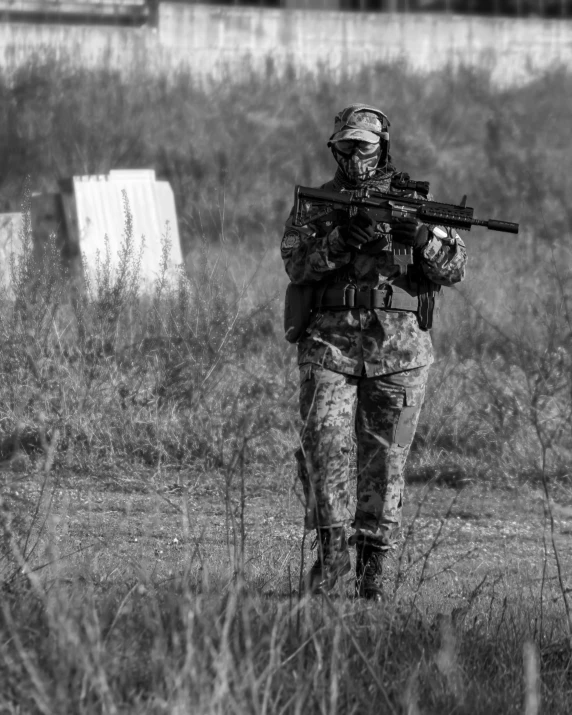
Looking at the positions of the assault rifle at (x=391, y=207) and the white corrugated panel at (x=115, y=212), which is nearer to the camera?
the assault rifle at (x=391, y=207)

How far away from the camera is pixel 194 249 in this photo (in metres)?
11.5

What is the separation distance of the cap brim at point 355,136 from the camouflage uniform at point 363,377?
332 mm

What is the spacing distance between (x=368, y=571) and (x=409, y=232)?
125cm

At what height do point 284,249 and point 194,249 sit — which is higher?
point 284,249

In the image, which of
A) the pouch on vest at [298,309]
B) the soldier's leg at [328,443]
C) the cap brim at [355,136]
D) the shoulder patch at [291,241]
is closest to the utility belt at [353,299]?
the pouch on vest at [298,309]

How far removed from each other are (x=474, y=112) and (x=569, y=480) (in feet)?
39.9

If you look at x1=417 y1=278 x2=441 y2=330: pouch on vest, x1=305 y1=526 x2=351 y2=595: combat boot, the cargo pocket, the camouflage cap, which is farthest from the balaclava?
x1=305 y1=526 x2=351 y2=595: combat boot

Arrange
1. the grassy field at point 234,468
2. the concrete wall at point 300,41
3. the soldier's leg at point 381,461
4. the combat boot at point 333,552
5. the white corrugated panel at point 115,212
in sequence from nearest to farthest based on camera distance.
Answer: the grassy field at point 234,468 → the combat boot at point 333,552 → the soldier's leg at point 381,461 → the white corrugated panel at point 115,212 → the concrete wall at point 300,41

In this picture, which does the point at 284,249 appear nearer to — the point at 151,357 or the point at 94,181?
the point at 151,357

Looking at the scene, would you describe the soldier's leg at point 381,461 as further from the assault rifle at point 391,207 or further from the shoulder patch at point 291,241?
the shoulder patch at point 291,241

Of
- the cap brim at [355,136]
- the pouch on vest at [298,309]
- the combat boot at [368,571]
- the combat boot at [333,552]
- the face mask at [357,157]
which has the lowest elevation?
the combat boot at [368,571]

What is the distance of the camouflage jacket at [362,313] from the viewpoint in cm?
400

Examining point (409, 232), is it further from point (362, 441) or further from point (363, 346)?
point (362, 441)

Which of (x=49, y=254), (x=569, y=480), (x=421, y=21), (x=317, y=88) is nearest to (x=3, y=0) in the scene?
(x=317, y=88)
